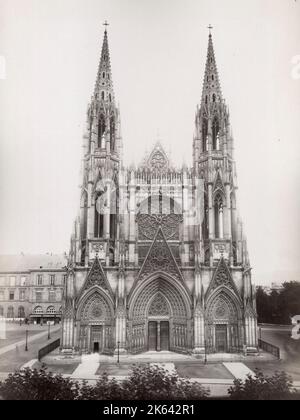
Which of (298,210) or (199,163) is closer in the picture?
(298,210)

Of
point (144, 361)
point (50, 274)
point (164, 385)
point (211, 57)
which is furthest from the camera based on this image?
point (50, 274)

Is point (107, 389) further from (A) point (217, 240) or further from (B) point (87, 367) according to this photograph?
(A) point (217, 240)

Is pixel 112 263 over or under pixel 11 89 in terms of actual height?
under

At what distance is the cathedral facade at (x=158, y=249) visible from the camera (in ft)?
95.6

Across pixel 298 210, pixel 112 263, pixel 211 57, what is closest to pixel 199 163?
pixel 211 57

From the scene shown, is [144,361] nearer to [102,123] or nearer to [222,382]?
[222,382]

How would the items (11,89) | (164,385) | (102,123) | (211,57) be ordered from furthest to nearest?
1. (102,123)
2. (211,57)
3. (11,89)
4. (164,385)

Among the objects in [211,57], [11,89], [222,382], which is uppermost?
[211,57]

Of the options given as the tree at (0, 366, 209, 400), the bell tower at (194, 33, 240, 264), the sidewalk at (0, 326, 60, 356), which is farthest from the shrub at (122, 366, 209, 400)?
the bell tower at (194, 33, 240, 264)

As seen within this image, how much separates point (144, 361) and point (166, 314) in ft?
15.9

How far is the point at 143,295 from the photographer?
2997cm

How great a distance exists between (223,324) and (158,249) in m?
7.07

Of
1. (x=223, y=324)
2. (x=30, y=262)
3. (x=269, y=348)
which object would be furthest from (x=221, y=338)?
(x=30, y=262)

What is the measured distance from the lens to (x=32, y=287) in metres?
30.0
